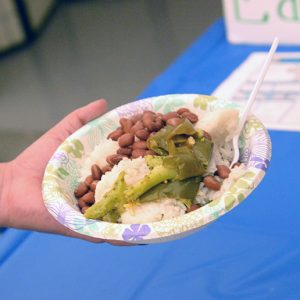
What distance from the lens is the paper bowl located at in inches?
25.0

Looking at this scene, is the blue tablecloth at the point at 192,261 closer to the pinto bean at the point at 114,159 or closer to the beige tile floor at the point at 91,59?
the pinto bean at the point at 114,159

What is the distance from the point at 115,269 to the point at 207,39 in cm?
87

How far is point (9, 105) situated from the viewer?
2.45m

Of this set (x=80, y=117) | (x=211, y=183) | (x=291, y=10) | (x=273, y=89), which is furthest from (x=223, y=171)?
(x=291, y=10)

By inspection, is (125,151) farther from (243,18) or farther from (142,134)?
(243,18)

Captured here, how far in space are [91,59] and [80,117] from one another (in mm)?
1724

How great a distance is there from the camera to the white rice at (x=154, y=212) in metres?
0.68

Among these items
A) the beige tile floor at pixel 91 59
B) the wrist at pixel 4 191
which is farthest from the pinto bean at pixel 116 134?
the beige tile floor at pixel 91 59

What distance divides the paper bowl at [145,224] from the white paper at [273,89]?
34cm

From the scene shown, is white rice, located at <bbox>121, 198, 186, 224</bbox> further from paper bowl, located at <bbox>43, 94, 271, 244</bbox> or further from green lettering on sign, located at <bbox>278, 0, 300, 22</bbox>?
green lettering on sign, located at <bbox>278, 0, 300, 22</bbox>

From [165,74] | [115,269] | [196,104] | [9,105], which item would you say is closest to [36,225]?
[115,269]

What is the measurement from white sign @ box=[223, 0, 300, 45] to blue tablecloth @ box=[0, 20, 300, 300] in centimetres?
50

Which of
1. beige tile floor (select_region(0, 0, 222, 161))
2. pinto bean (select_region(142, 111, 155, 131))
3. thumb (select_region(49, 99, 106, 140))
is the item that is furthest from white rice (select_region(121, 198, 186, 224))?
beige tile floor (select_region(0, 0, 222, 161))

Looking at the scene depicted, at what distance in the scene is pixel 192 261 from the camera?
0.88 meters
